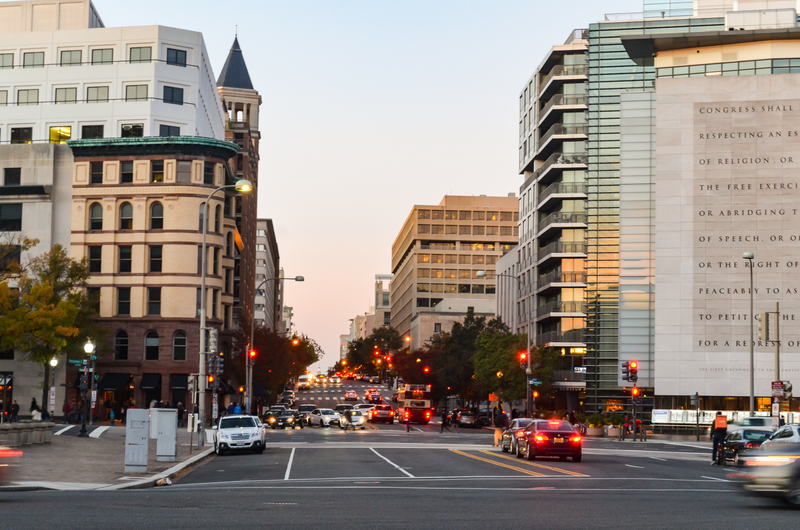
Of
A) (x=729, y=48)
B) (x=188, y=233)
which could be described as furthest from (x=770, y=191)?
(x=188, y=233)

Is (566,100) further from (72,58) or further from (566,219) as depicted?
(72,58)

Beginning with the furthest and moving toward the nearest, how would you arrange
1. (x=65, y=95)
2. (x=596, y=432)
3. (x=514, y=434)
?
(x=65, y=95) → (x=596, y=432) → (x=514, y=434)

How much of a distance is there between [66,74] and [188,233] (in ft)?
58.9

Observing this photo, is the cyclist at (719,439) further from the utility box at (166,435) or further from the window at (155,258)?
the window at (155,258)

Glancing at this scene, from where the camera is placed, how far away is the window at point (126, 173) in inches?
2950

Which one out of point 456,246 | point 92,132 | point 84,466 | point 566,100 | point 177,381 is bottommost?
point 84,466

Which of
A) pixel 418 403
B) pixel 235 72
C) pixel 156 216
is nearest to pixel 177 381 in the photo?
pixel 156 216

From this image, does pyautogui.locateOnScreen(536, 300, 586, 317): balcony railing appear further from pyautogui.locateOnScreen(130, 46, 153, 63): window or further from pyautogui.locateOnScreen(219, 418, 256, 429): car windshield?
pyautogui.locateOnScreen(219, 418, 256, 429): car windshield

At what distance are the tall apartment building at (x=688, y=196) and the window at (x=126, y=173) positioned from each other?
37.5 metres

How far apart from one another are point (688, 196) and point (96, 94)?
4671 cm

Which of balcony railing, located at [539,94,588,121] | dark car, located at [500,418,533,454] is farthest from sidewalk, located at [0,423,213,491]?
balcony railing, located at [539,94,588,121]

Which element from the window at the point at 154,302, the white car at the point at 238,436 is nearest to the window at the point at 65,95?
the window at the point at 154,302

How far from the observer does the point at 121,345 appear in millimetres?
74375

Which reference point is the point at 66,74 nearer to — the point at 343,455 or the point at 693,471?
the point at 343,455
